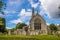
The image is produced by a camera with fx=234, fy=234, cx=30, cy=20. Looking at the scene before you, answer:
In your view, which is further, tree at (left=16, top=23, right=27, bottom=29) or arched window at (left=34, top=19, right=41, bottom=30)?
arched window at (left=34, top=19, right=41, bottom=30)

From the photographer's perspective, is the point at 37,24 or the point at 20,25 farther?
the point at 37,24

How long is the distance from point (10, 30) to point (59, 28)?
25.9 ft

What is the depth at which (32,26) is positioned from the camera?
31453 mm

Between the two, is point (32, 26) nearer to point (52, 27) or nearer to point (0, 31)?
point (52, 27)

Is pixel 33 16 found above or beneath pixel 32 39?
above

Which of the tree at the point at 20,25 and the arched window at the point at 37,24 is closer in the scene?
the tree at the point at 20,25

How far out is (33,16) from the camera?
31.3 meters

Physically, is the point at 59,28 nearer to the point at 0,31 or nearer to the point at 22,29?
the point at 22,29

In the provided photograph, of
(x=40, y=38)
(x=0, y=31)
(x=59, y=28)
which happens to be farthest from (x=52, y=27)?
(x=40, y=38)

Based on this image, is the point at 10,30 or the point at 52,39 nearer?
the point at 52,39

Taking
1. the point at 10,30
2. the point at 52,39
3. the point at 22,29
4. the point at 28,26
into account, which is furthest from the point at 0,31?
the point at 52,39

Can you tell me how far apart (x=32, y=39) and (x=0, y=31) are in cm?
718

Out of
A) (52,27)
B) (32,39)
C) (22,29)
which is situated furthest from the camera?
(52,27)

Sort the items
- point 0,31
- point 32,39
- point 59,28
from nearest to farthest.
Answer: point 32,39 < point 0,31 < point 59,28
